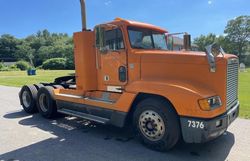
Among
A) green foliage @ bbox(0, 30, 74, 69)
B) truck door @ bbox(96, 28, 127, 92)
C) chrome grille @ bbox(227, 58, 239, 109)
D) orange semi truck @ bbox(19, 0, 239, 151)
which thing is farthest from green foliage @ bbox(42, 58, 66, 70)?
chrome grille @ bbox(227, 58, 239, 109)

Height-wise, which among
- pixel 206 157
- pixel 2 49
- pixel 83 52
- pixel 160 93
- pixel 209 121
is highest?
pixel 2 49

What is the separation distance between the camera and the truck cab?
4367 mm

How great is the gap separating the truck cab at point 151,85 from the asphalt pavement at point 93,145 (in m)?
0.38

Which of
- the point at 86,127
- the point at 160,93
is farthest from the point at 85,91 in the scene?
the point at 160,93

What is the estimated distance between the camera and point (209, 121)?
421cm

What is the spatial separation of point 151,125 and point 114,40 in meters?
2.15

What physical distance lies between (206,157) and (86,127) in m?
3.26

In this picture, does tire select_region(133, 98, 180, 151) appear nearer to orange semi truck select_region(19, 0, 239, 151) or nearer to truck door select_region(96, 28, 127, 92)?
orange semi truck select_region(19, 0, 239, 151)

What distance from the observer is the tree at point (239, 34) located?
69.2 meters

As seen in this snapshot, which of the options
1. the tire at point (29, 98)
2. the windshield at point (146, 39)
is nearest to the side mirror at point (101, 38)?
the windshield at point (146, 39)

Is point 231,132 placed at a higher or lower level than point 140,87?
lower

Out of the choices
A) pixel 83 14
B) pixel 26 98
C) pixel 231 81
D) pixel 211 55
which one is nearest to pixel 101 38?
pixel 83 14

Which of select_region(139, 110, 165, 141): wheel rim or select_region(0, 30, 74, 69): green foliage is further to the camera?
select_region(0, 30, 74, 69): green foliage

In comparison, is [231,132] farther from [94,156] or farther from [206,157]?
[94,156]
